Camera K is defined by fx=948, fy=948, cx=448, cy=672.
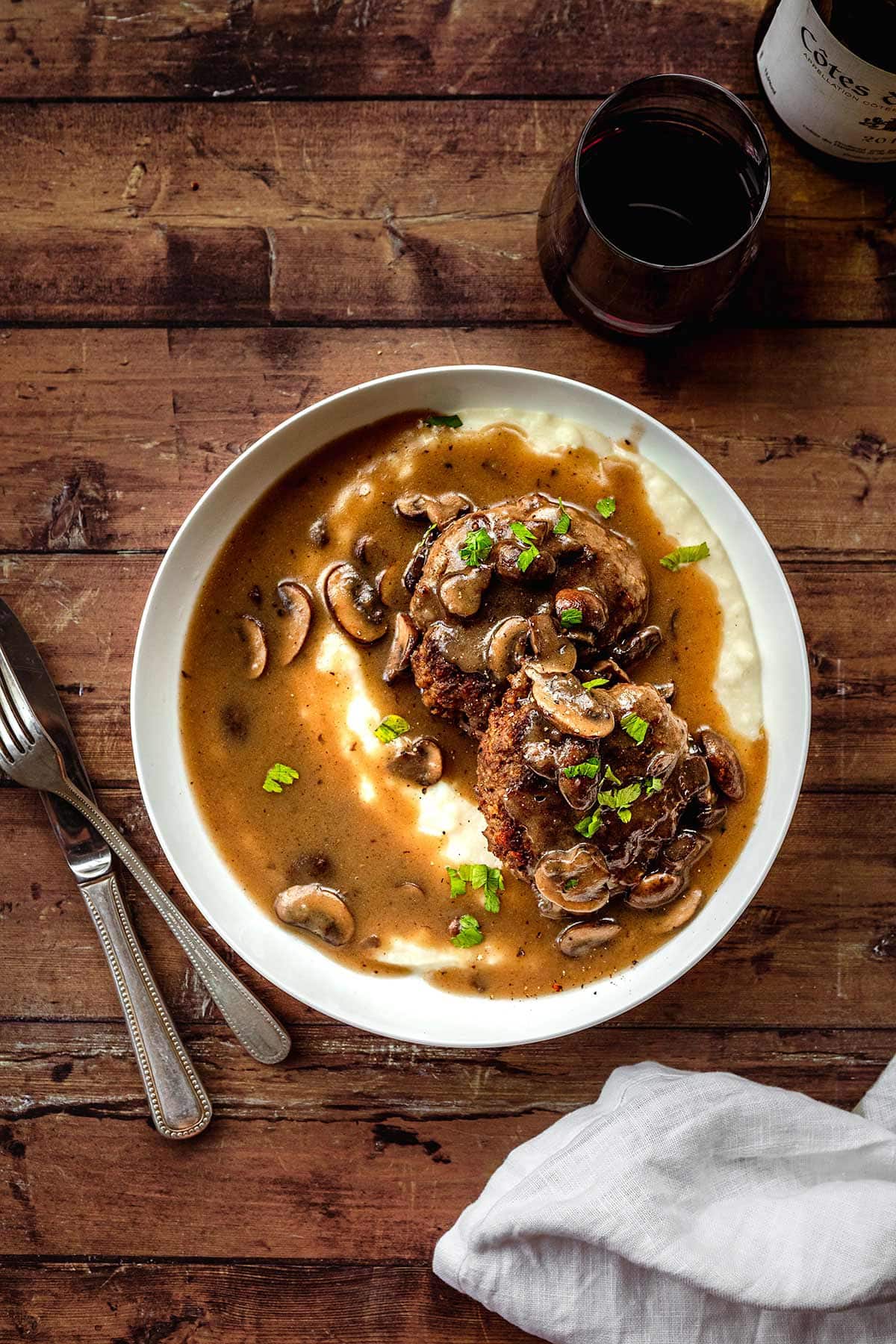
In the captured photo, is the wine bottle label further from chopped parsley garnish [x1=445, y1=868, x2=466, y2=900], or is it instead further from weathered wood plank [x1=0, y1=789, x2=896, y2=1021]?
chopped parsley garnish [x1=445, y1=868, x2=466, y2=900]

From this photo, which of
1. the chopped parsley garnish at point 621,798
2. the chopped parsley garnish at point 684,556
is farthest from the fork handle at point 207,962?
the chopped parsley garnish at point 684,556

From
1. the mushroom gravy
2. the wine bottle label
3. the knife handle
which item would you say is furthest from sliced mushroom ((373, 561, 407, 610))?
the wine bottle label

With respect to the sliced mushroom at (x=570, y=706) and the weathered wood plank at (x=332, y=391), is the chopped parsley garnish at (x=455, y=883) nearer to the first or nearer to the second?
the sliced mushroom at (x=570, y=706)

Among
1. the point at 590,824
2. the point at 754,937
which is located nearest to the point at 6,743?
the point at 590,824

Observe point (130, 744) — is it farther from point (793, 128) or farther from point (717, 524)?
point (793, 128)

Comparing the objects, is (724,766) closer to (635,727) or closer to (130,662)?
(635,727)
